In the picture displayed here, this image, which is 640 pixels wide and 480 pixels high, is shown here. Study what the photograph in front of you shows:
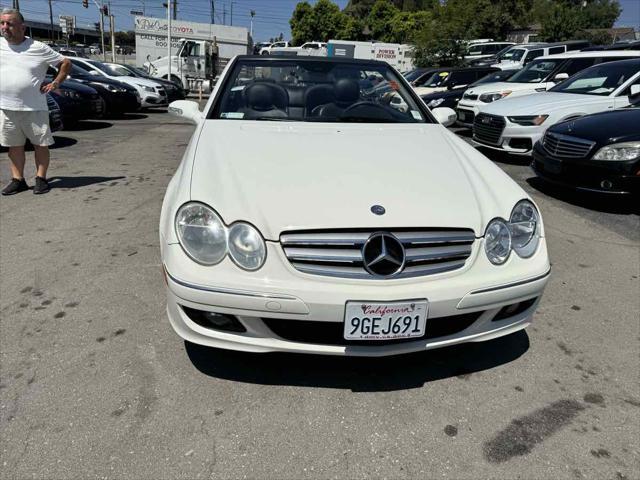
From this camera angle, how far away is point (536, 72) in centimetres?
1074

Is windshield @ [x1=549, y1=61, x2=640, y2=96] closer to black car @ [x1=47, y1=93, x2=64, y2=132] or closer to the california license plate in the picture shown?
the california license plate

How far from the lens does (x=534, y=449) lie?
203 cm

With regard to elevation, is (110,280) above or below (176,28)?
below

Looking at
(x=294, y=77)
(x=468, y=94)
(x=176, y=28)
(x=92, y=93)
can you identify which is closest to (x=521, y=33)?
(x=176, y=28)

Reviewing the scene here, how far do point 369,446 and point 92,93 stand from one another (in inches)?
418

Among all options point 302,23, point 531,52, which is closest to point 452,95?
point 531,52

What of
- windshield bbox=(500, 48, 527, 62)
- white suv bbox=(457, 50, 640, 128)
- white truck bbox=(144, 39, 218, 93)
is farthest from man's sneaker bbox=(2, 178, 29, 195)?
windshield bbox=(500, 48, 527, 62)

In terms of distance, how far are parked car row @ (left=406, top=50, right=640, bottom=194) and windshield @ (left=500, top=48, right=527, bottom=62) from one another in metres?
7.04

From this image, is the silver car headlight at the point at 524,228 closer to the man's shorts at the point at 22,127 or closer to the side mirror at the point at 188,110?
the side mirror at the point at 188,110

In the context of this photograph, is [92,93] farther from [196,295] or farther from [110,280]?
[196,295]

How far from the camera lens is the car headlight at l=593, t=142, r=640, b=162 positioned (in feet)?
16.4

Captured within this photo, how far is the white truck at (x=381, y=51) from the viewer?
105 feet

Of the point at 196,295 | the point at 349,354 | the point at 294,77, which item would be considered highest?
the point at 294,77

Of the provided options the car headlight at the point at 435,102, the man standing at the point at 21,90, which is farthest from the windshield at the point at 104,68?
the man standing at the point at 21,90
